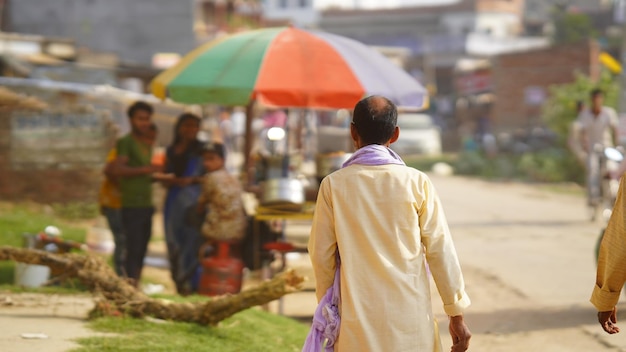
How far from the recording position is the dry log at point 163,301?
24.6ft

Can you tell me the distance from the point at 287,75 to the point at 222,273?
1.80 metres

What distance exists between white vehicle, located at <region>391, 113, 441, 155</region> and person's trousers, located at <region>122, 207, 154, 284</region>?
105 ft

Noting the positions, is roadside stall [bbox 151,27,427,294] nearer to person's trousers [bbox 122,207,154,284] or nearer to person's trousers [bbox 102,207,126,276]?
person's trousers [bbox 122,207,154,284]

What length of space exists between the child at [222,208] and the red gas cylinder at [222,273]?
0.11m


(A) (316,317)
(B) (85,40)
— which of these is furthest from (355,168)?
(B) (85,40)

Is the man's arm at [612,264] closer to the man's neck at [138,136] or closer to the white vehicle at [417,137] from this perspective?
the man's neck at [138,136]

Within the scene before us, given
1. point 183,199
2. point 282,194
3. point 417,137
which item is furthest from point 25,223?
point 417,137

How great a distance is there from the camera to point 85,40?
35.5 meters

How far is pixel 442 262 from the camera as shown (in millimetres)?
4629

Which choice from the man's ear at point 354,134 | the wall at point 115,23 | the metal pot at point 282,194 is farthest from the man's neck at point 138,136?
the wall at point 115,23

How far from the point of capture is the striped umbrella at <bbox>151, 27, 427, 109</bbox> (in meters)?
9.67

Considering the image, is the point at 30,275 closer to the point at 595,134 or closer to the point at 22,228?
the point at 22,228

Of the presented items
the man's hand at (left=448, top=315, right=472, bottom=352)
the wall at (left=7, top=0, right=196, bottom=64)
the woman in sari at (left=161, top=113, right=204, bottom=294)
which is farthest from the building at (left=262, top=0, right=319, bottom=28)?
the man's hand at (left=448, top=315, right=472, bottom=352)

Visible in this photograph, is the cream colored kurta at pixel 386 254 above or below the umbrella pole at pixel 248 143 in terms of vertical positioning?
above
